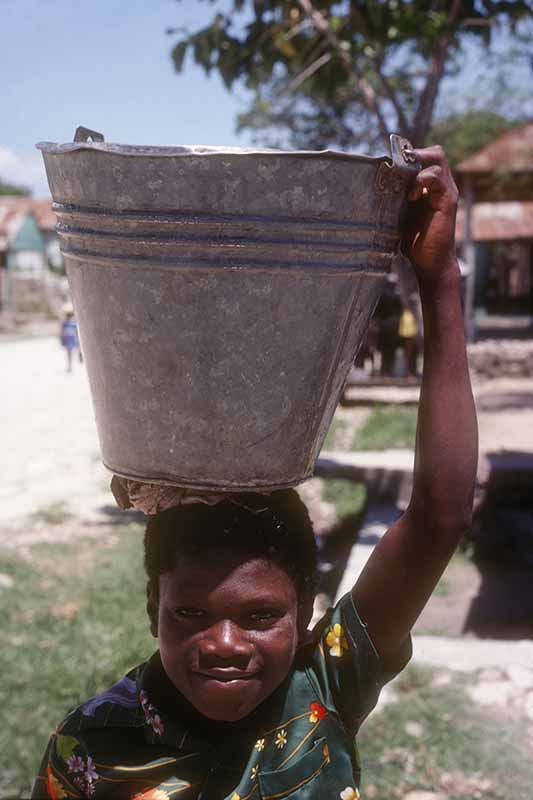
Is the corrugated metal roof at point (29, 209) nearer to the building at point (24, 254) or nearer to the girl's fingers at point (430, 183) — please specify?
the building at point (24, 254)

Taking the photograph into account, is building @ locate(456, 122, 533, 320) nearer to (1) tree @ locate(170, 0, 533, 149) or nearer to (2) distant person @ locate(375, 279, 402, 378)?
(2) distant person @ locate(375, 279, 402, 378)

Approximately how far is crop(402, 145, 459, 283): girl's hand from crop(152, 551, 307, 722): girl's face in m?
0.48

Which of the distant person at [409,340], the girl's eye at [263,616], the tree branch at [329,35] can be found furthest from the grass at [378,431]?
the girl's eye at [263,616]

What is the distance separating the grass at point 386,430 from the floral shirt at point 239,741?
22.1ft

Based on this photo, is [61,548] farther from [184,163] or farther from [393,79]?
[393,79]

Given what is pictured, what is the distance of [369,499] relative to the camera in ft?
21.2

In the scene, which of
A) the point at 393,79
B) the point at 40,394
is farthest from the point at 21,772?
the point at 393,79

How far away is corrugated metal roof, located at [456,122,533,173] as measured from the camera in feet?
47.2

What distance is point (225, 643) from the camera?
1225 mm

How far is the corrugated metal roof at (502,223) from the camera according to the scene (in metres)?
22.9

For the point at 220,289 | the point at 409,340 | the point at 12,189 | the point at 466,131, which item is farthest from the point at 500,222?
the point at 12,189

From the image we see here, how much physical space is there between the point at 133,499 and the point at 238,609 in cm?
22

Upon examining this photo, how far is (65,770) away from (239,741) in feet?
0.89

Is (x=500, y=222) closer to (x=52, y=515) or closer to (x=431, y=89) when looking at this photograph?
(x=431, y=89)
